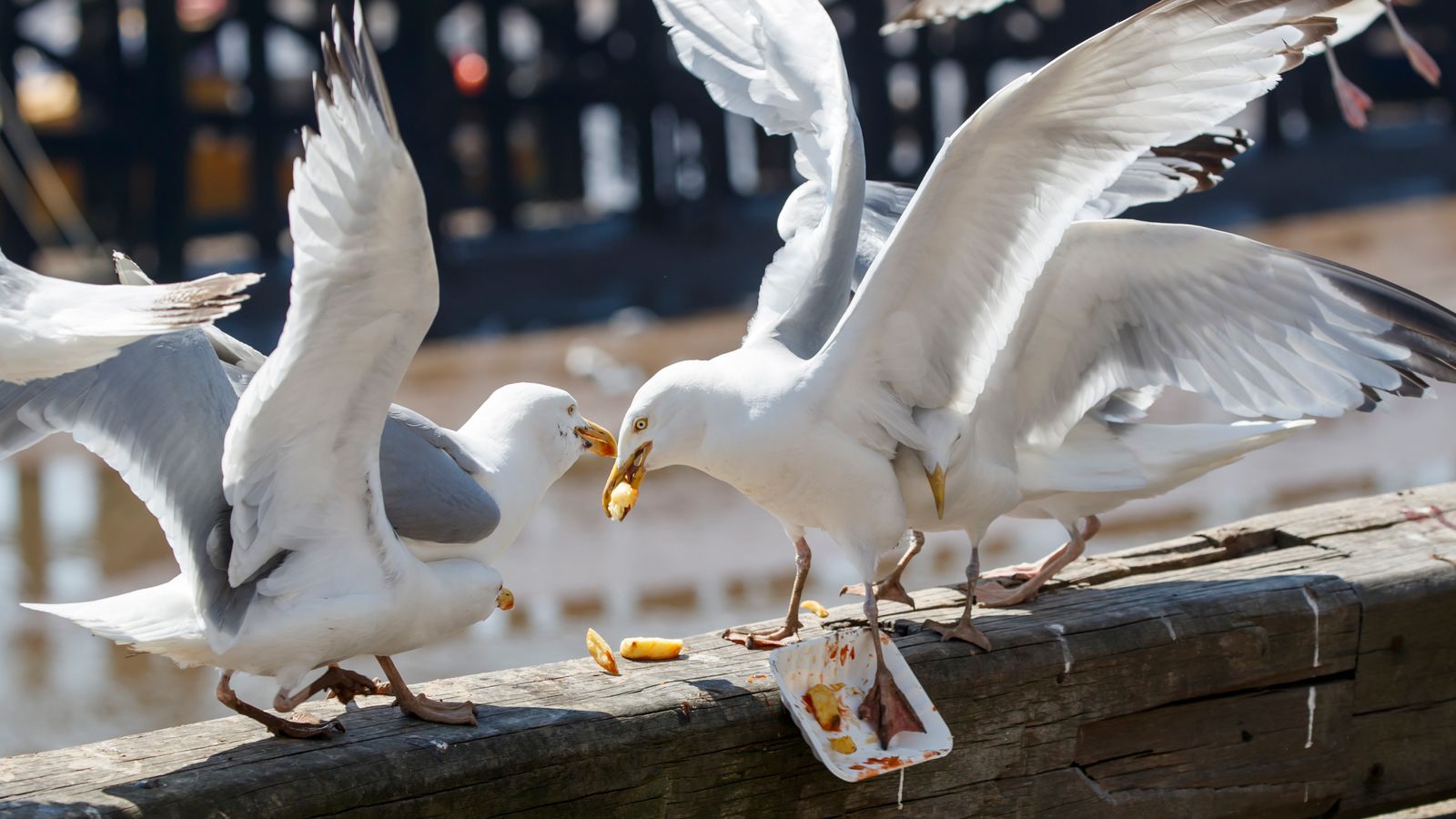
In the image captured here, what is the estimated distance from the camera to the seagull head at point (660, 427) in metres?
3.22

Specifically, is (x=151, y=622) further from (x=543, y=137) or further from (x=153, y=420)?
(x=543, y=137)

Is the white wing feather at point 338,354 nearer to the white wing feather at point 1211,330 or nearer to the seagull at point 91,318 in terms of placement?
the seagull at point 91,318

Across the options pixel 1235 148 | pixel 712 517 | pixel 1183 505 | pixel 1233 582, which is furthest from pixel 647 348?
pixel 1233 582

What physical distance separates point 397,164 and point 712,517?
4695mm

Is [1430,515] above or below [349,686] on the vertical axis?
below

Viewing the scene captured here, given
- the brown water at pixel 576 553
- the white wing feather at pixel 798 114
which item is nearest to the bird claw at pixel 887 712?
the white wing feather at pixel 798 114

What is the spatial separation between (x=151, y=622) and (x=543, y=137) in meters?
11.7

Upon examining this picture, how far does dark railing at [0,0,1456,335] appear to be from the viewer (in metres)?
11.2

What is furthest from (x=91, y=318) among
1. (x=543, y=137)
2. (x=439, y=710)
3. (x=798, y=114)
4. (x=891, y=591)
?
(x=543, y=137)

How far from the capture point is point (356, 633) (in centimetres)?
273

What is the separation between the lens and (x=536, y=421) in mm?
3273

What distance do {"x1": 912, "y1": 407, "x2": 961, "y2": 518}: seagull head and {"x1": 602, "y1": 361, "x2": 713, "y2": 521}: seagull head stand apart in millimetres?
436

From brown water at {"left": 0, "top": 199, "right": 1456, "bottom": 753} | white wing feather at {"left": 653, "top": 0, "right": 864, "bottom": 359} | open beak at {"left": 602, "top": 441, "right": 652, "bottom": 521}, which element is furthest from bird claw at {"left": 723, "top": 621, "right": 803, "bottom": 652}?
brown water at {"left": 0, "top": 199, "right": 1456, "bottom": 753}

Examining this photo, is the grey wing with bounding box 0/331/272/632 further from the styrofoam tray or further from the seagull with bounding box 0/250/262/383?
the styrofoam tray
